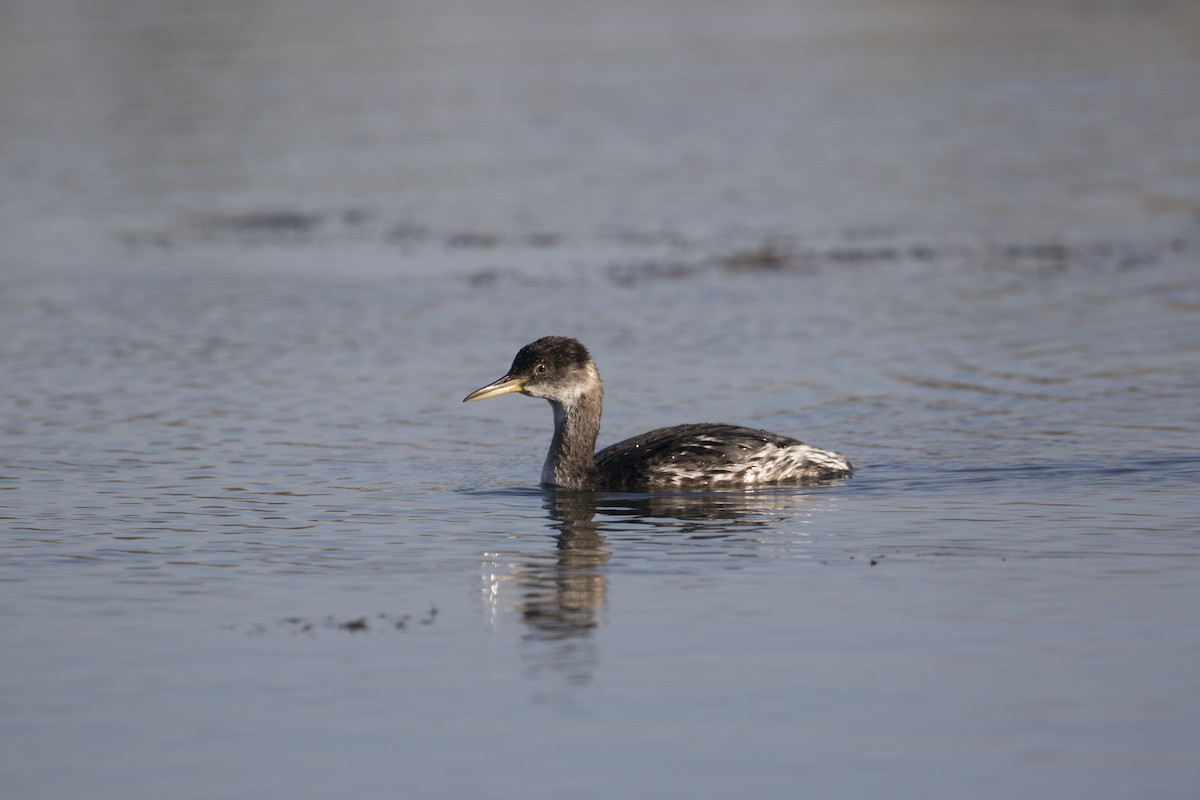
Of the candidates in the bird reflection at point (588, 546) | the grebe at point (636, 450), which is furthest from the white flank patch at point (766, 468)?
the bird reflection at point (588, 546)

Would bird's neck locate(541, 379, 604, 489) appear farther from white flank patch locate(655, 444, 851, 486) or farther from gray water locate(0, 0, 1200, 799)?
white flank patch locate(655, 444, 851, 486)

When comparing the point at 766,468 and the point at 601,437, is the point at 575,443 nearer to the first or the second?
the point at 766,468

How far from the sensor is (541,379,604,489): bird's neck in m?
15.3

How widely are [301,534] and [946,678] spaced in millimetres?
5402

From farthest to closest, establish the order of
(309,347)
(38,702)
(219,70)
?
(219,70), (309,347), (38,702)

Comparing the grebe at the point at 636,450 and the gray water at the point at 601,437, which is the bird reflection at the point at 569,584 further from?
the grebe at the point at 636,450

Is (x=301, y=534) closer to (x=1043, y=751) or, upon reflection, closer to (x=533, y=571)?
(x=533, y=571)

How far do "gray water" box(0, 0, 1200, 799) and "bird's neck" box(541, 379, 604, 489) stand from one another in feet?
1.35

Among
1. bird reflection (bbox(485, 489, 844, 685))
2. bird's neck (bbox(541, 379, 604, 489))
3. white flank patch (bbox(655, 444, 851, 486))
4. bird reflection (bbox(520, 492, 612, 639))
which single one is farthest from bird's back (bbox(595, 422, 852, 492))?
bird reflection (bbox(520, 492, 612, 639))

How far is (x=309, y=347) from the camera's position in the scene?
22094mm

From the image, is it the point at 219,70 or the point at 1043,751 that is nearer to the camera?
the point at 1043,751

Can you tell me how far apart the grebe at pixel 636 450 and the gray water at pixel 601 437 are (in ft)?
0.73

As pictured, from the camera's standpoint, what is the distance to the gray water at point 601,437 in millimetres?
8805

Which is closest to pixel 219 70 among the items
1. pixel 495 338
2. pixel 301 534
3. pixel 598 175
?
pixel 598 175
